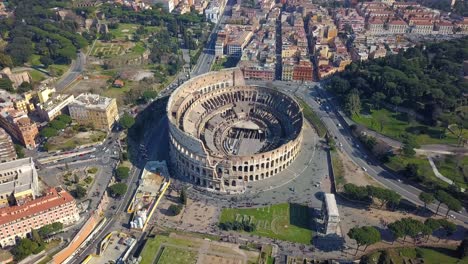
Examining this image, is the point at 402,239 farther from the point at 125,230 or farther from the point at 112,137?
the point at 112,137

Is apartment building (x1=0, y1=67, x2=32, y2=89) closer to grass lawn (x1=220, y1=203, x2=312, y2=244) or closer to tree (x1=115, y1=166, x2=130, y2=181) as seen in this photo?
tree (x1=115, y1=166, x2=130, y2=181)

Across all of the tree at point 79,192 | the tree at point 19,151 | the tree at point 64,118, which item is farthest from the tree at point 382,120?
the tree at point 19,151

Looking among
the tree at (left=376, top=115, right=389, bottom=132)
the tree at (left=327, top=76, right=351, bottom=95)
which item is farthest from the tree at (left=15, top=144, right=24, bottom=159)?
the tree at (left=376, top=115, right=389, bottom=132)

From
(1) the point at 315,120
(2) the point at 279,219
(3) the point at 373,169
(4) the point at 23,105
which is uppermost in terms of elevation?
(4) the point at 23,105

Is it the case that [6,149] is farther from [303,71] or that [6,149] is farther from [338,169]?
[303,71]

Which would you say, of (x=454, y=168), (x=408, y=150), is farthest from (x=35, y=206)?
(x=454, y=168)

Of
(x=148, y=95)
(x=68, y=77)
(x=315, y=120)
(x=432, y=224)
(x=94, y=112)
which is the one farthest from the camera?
(x=68, y=77)

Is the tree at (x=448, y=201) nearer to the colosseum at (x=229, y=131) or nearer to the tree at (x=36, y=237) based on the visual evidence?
the colosseum at (x=229, y=131)
